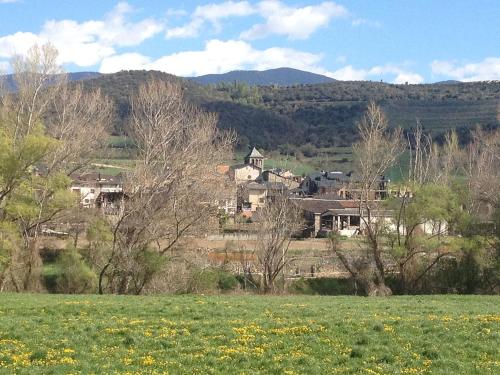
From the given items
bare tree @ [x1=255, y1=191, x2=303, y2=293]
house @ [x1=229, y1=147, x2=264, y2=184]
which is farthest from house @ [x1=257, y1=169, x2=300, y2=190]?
bare tree @ [x1=255, y1=191, x2=303, y2=293]

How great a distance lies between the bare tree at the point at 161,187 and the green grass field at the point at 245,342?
48.7 feet

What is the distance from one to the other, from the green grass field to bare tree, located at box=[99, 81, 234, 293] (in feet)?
48.7

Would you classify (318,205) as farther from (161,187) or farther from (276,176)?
(276,176)

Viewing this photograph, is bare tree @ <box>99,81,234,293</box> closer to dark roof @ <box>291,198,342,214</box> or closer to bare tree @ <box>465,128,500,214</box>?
bare tree @ <box>465,128,500,214</box>

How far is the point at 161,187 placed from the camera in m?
38.2

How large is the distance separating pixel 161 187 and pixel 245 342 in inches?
965

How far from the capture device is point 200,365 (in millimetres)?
12648

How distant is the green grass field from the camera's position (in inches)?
494

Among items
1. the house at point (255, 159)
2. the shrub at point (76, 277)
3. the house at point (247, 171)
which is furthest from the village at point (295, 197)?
the shrub at point (76, 277)

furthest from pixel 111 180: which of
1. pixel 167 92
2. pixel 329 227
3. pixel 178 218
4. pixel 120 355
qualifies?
pixel 120 355

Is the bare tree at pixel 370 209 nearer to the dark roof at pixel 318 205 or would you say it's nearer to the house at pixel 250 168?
the dark roof at pixel 318 205

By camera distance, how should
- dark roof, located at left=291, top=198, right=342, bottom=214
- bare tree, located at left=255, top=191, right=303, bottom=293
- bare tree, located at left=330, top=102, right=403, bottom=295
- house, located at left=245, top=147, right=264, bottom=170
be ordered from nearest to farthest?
bare tree, located at left=255, top=191, right=303, bottom=293, bare tree, located at left=330, top=102, right=403, bottom=295, dark roof, located at left=291, top=198, right=342, bottom=214, house, located at left=245, top=147, right=264, bottom=170

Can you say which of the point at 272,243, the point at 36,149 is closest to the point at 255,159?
the point at 272,243

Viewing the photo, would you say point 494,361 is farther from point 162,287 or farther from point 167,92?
point 167,92
